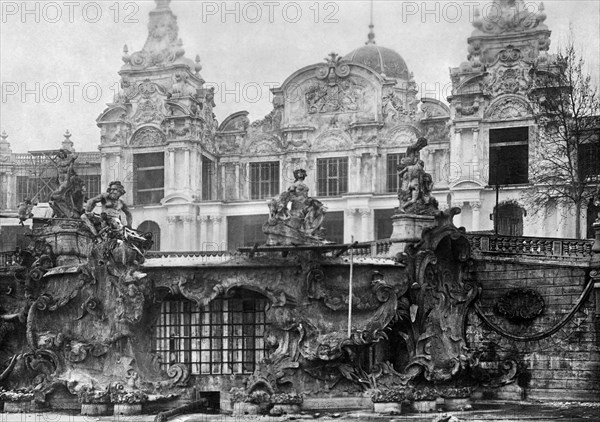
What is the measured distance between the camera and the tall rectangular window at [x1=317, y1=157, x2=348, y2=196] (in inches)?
1831

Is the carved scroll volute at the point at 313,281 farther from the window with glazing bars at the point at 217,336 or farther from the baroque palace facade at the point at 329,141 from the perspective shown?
the baroque palace facade at the point at 329,141

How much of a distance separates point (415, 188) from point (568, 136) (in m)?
11.2

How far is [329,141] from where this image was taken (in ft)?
153

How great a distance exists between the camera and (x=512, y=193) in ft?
141

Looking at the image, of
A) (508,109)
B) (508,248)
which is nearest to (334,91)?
(508,109)

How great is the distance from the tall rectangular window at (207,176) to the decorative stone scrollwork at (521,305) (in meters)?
22.8

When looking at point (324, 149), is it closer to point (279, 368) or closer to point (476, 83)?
point (476, 83)

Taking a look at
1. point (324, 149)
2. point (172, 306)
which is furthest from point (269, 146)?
point (172, 306)

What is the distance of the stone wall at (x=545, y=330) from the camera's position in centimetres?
2747

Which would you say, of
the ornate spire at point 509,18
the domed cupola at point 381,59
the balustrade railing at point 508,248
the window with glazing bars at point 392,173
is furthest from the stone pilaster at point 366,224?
the balustrade railing at point 508,248

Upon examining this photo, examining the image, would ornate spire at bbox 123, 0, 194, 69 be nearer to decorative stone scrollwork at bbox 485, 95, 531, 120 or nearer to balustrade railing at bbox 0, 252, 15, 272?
decorative stone scrollwork at bbox 485, 95, 531, 120

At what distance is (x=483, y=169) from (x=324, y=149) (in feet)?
26.0

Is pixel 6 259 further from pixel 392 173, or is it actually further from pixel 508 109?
pixel 508 109

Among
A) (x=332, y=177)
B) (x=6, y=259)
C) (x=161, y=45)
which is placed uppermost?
(x=161, y=45)
